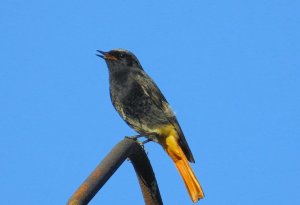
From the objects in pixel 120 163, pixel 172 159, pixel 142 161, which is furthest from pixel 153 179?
pixel 172 159

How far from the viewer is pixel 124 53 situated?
288 inches

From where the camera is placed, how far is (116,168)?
3.00 m

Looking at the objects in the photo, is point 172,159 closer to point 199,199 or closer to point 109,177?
point 199,199

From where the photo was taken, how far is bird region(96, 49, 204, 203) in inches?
259

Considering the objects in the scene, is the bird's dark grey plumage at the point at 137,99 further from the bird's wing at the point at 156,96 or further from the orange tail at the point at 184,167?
the orange tail at the point at 184,167

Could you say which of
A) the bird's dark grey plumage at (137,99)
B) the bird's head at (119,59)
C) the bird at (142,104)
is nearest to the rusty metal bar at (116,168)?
the bird at (142,104)

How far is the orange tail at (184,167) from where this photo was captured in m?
5.20

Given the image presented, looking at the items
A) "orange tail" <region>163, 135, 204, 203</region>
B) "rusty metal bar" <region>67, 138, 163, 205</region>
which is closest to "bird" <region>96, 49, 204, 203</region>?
"orange tail" <region>163, 135, 204, 203</region>

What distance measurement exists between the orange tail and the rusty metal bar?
5.18 feet

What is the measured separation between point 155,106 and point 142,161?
3.26m

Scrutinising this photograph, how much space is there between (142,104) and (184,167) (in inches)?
49.9

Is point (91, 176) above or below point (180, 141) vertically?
below

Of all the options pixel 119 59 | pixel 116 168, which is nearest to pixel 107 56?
pixel 119 59

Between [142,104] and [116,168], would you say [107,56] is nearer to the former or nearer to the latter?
[142,104]
